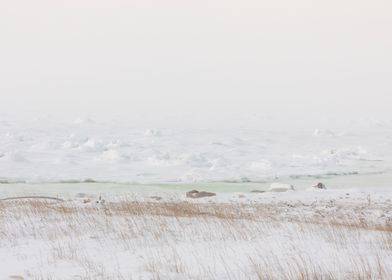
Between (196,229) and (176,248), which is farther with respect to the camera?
(196,229)

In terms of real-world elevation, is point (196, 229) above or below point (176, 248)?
below

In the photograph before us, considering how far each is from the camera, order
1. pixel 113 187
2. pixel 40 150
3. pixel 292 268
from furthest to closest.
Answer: pixel 40 150 → pixel 113 187 → pixel 292 268

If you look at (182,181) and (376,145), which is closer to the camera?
(182,181)

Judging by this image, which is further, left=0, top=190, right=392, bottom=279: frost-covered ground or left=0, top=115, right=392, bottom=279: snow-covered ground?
left=0, top=115, right=392, bottom=279: snow-covered ground

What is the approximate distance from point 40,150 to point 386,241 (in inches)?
1739

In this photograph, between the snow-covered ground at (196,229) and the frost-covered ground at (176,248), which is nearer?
the frost-covered ground at (176,248)

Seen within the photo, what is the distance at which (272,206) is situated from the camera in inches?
678

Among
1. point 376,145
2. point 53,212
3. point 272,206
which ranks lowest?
point 376,145

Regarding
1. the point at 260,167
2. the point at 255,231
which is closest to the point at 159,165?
the point at 260,167

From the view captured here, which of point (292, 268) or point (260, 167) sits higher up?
point (292, 268)

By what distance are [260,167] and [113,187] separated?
44.7ft

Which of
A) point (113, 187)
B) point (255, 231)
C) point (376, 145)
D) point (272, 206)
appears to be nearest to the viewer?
point (255, 231)

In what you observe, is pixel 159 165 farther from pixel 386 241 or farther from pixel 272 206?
pixel 386 241

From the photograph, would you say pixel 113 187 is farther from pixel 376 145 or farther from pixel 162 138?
pixel 376 145
